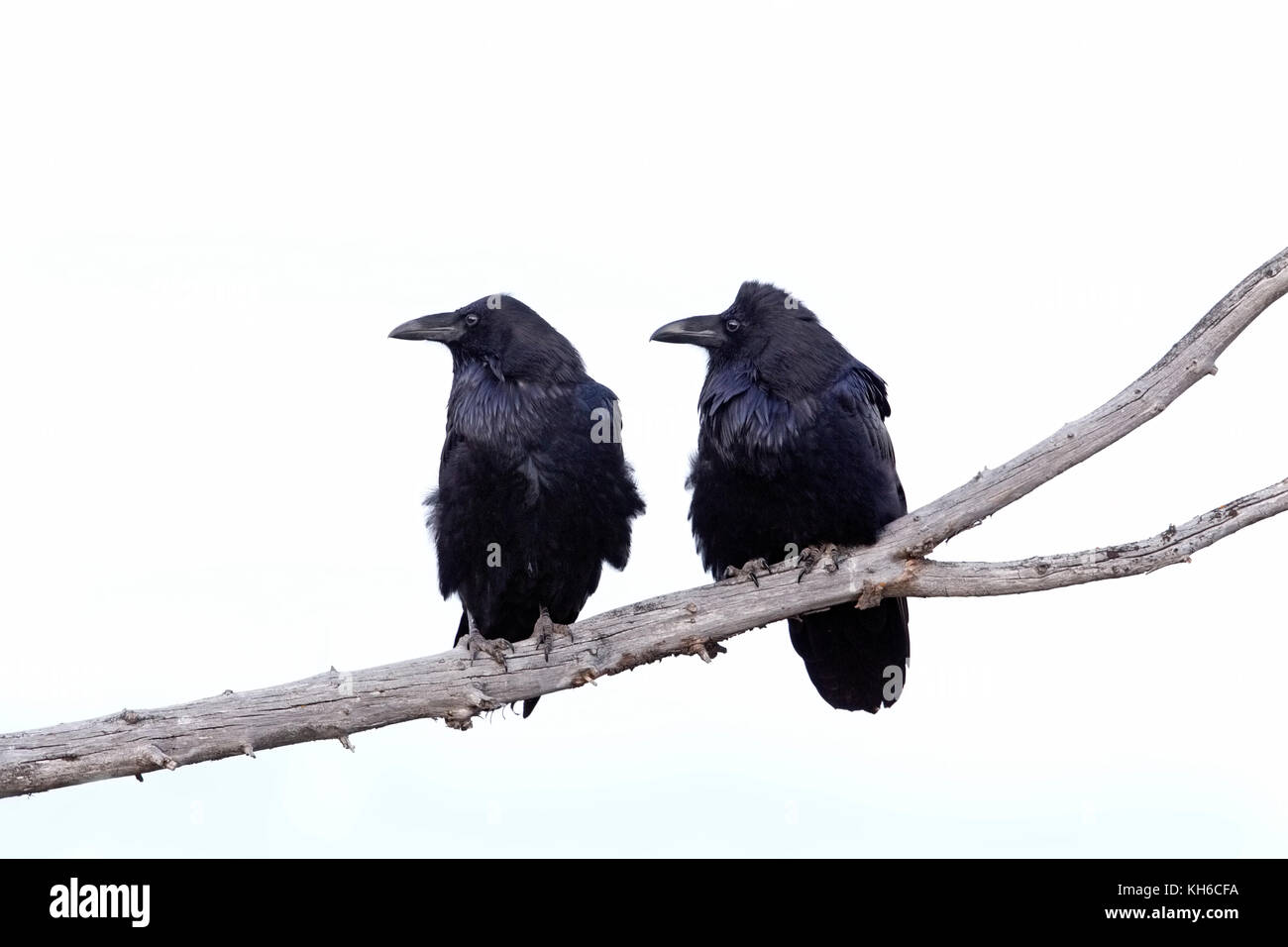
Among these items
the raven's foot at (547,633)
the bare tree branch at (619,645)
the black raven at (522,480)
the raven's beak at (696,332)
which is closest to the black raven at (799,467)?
the raven's beak at (696,332)

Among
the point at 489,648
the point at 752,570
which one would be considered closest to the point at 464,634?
the point at 489,648

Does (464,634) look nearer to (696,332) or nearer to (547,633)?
(547,633)

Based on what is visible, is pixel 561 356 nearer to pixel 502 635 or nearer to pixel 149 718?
pixel 502 635

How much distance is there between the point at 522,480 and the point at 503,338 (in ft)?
2.56

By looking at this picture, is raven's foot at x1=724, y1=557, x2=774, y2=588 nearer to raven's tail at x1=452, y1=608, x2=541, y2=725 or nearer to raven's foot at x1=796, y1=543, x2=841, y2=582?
raven's foot at x1=796, y1=543, x2=841, y2=582

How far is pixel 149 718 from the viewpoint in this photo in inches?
271

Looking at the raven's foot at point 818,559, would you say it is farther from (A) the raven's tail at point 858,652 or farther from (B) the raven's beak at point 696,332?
(B) the raven's beak at point 696,332

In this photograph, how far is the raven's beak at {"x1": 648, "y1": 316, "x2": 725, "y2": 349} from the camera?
24.3 ft

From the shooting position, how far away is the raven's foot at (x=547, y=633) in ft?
23.0

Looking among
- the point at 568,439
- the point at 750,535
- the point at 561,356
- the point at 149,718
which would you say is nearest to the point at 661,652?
the point at 750,535

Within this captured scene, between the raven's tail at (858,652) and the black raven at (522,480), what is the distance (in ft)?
3.53

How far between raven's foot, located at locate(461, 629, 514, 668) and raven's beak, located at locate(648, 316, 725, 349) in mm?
1717

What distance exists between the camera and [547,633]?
7082mm

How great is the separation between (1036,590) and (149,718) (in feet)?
13.5
